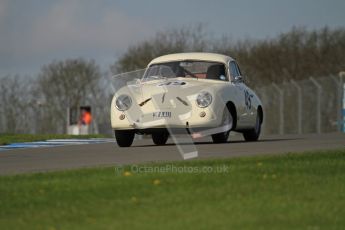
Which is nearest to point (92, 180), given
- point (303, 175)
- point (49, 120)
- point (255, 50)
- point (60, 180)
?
point (60, 180)

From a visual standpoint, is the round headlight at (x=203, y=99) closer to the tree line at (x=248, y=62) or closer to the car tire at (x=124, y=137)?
the car tire at (x=124, y=137)

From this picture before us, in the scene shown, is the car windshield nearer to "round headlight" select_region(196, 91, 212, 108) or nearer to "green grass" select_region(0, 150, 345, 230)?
"round headlight" select_region(196, 91, 212, 108)

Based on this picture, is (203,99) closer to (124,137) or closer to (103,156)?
(124,137)

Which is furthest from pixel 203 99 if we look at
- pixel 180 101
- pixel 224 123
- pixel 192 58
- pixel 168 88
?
pixel 192 58

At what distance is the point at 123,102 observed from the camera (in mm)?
17297

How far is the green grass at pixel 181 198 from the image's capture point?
7.88 meters

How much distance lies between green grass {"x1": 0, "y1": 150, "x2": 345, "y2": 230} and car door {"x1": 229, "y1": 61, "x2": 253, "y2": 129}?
21.8ft

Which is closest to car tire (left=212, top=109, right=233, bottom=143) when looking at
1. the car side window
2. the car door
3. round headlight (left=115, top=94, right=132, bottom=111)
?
the car door

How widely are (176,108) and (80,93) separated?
178 ft

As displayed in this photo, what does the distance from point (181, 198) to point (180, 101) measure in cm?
804

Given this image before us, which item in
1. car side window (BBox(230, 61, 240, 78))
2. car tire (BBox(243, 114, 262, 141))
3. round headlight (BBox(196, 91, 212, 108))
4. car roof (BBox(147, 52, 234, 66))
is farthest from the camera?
car tire (BBox(243, 114, 262, 141))

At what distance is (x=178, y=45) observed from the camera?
7506cm

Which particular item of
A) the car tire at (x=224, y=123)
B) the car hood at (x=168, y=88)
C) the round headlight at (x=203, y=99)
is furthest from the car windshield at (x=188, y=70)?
the round headlight at (x=203, y=99)

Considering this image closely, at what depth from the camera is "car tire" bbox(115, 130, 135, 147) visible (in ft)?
58.9
